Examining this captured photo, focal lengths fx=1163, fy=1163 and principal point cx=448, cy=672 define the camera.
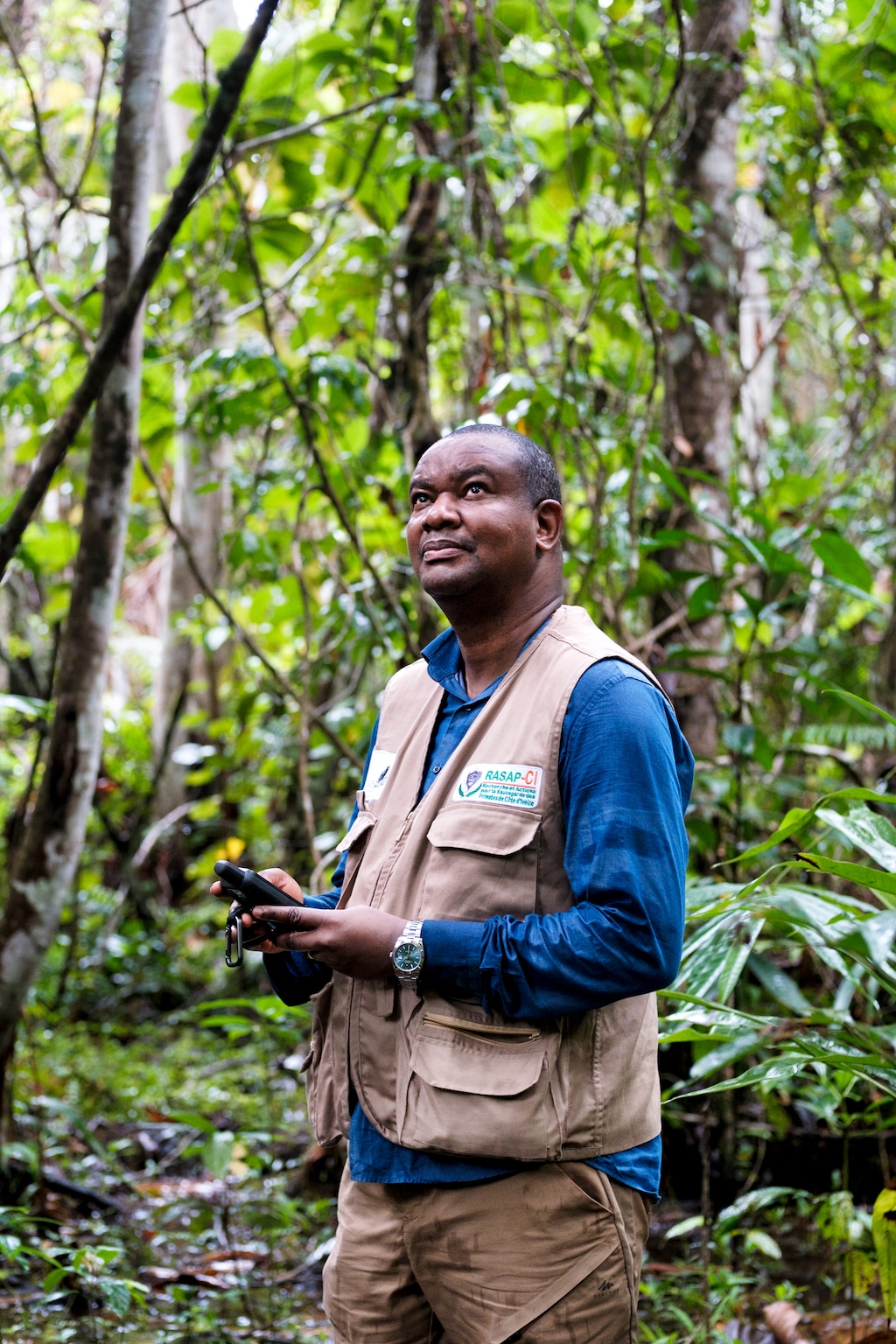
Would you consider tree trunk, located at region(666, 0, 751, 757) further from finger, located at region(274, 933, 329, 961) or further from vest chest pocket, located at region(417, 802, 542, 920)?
finger, located at region(274, 933, 329, 961)

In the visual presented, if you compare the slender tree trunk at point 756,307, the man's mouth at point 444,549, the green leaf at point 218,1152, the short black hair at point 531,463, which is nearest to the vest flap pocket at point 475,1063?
the man's mouth at point 444,549

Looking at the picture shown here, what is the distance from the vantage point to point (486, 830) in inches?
60.6

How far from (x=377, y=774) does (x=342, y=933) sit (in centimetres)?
43

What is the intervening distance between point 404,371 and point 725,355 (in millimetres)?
1168

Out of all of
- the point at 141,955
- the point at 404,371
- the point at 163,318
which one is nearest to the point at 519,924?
the point at 404,371

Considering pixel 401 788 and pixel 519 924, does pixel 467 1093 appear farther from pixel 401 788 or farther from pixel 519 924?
pixel 401 788

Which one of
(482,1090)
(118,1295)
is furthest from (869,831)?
(118,1295)

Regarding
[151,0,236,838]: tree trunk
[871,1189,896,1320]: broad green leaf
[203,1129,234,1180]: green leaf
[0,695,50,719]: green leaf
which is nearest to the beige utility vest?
[871,1189,896,1320]: broad green leaf

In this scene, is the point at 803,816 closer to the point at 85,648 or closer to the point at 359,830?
the point at 359,830

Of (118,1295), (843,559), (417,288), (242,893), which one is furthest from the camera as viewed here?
(417,288)

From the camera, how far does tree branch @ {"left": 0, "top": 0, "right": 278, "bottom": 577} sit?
254 centimetres

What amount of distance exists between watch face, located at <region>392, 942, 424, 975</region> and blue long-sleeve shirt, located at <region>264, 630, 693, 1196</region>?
0.01 metres

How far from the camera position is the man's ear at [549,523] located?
1.76m

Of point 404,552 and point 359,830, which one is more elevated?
point 404,552
